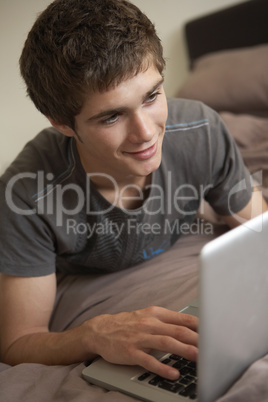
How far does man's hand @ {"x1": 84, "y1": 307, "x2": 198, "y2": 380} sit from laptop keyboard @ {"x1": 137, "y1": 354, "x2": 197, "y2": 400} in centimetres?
1

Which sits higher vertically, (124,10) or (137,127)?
(124,10)

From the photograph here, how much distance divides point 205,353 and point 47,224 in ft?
1.91

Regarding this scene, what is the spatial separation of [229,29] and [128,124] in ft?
5.31

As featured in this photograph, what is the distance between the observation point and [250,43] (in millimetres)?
2330

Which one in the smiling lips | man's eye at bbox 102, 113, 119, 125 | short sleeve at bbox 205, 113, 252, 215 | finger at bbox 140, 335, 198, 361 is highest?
man's eye at bbox 102, 113, 119, 125

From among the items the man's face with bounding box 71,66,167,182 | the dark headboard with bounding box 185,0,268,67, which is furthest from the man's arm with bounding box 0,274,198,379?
the dark headboard with bounding box 185,0,268,67

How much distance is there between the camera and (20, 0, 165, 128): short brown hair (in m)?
0.91

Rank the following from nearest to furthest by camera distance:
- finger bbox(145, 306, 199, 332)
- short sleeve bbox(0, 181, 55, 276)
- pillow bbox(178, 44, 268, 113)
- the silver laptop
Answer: the silver laptop, finger bbox(145, 306, 199, 332), short sleeve bbox(0, 181, 55, 276), pillow bbox(178, 44, 268, 113)

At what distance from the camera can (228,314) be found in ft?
1.98

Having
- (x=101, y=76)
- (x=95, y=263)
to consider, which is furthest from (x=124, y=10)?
(x=95, y=263)

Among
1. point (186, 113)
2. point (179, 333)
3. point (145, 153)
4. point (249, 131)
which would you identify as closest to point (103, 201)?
point (145, 153)

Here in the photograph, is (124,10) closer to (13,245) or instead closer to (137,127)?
(137,127)

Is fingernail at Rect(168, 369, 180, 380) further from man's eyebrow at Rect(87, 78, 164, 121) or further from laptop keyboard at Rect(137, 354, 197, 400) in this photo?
man's eyebrow at Rect(87, 78, 164, 121)

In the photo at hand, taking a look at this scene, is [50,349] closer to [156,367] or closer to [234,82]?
[156,367]
